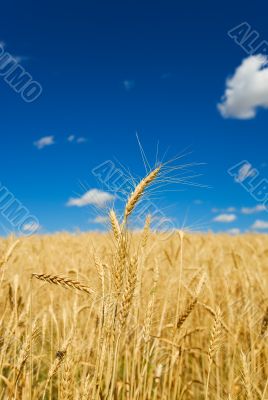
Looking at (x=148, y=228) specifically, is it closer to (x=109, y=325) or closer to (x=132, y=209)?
(x=132, y=209)

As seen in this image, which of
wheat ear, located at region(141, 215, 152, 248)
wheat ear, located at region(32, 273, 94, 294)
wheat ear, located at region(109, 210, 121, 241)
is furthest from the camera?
wheat ear, located at region(141, 215, 152, 248)

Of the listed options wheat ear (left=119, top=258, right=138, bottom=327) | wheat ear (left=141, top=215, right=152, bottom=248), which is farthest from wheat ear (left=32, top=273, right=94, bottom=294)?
wheat ear (left=141, top=215, right=152, bottom=248)

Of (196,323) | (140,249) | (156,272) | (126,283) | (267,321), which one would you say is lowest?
(126,283)

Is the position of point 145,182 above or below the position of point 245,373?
above

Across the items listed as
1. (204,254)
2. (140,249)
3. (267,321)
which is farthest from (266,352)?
(204,254)

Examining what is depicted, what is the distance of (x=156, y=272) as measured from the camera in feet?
7.57

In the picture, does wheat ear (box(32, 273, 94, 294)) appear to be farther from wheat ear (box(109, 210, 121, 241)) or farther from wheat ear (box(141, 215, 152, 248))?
wheat ear (box(141, 215, 152, 248))

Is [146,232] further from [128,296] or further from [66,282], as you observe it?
[66,282]

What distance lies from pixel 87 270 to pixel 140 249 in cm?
423

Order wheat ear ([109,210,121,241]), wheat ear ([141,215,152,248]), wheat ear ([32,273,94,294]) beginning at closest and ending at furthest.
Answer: wheat ear ([32,273,94,294]), wheat ear ([109,210,121,241]), wheat ear ([141,215,152,248])

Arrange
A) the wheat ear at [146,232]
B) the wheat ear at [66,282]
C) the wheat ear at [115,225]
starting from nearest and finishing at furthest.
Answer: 1. the wheat ear at [66,282]
2. the wheat ear at [115,225]
3. the wheat ear at [146,232]

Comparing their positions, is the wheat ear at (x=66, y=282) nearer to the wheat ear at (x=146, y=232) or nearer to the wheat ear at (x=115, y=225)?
the wheat ear at (x=115, y=225)

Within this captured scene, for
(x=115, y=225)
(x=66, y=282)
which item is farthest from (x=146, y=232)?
(x=66, y=282)

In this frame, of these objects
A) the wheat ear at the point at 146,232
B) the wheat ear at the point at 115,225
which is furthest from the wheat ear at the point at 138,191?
the wheat ear at the point at 146,232
